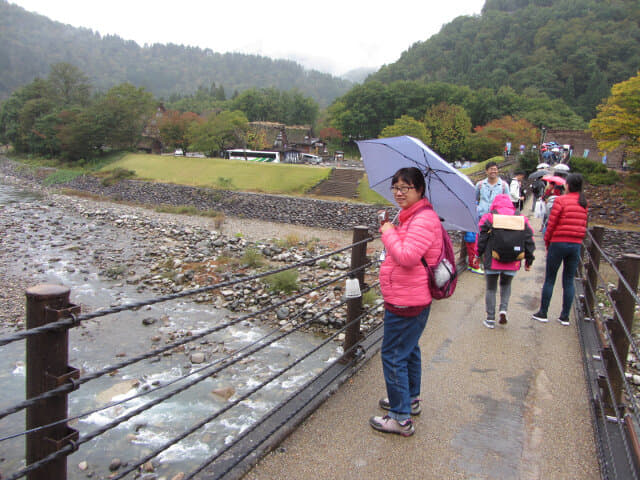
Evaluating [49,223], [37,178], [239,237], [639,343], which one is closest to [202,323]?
[639,343]

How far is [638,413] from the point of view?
2.23m

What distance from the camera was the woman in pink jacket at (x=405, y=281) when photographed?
8.29 feet

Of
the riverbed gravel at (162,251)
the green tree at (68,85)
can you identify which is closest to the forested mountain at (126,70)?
the green tree at (68,85)

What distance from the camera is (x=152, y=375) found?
7.43m

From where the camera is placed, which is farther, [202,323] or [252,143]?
[252,143]

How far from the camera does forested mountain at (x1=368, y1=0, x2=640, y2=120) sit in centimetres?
8181

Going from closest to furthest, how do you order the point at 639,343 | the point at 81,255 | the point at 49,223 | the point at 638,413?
the point at 638,413
the point at 639,343
the point at 81,255
the point at 49,223

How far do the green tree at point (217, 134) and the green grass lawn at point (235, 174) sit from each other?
273 inches

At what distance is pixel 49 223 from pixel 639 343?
26.0m

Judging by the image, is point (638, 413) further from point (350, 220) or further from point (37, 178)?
point (37, 178)

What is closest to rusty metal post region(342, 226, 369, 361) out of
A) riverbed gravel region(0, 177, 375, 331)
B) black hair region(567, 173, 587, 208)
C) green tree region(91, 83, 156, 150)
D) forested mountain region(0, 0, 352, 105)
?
black hair region(567, 173, 587, 208)

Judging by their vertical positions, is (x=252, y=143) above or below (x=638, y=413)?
above

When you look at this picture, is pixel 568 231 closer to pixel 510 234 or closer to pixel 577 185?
pixel 577 185

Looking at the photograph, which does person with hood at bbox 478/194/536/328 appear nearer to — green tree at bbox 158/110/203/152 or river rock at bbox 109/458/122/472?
river rock at bbox 109/458/122/472
